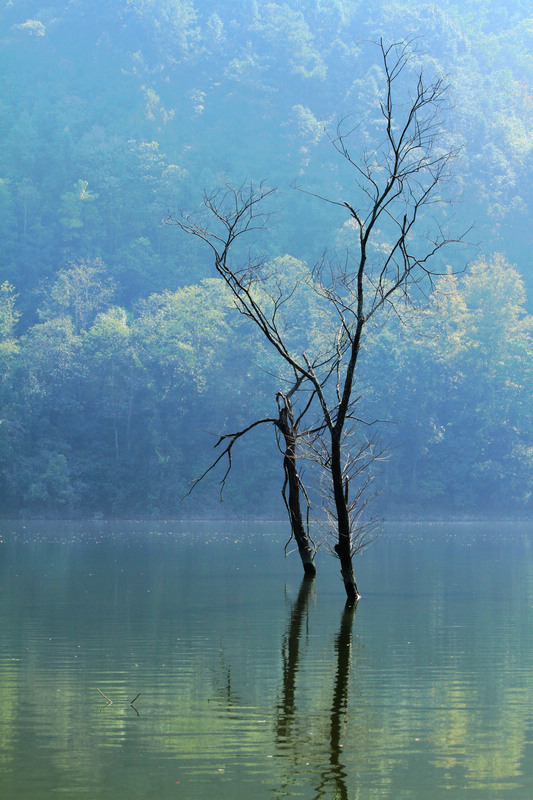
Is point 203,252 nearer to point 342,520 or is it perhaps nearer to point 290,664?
point 342,520

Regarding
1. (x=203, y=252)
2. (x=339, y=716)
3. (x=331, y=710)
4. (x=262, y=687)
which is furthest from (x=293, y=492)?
(x=203, y=252)

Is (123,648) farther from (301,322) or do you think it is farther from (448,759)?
(301,322)

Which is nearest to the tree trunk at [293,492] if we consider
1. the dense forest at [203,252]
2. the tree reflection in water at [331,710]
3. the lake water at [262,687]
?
→ the lake water at [262,687]

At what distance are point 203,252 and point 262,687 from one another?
7639cm

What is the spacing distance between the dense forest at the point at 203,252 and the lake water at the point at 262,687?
75.6ft

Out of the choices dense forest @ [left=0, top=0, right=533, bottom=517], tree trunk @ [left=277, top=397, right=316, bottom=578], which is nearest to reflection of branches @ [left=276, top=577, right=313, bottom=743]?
tree trunk @ [left=277, top=397, right=316, bottom=578]

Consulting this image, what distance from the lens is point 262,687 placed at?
34.4 feet

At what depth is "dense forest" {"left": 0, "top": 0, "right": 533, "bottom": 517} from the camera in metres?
61.3

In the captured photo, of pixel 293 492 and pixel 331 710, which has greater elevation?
pixel 293 492

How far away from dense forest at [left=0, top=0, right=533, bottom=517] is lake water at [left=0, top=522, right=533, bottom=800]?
75.6 feet

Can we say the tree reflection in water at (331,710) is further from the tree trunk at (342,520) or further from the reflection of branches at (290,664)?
the tree trunk at (342,520)

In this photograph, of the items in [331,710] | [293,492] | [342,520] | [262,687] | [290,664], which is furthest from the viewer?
[293,492]

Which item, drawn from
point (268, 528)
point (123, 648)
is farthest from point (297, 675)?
point (268, 528)

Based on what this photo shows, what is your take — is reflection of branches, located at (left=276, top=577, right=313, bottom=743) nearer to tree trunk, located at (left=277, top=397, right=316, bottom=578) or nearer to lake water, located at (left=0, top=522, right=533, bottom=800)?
lake water, located at (left=0, top=522, right=533, bottom=800)
